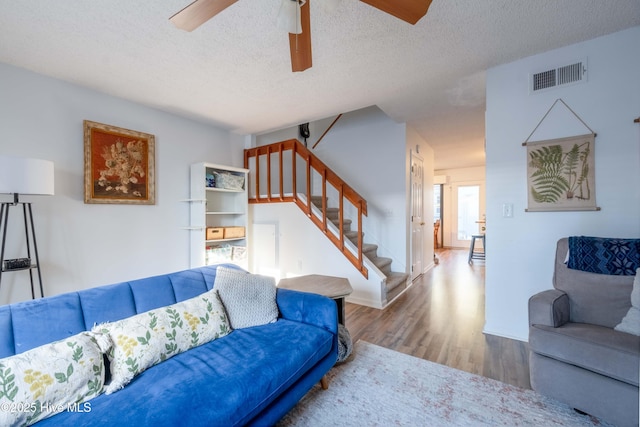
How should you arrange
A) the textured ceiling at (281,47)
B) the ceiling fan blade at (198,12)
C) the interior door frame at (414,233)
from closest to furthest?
the ceiling fan blade at (198,12), the textured ceiling at (281,47), the interior door frame at (414,233)

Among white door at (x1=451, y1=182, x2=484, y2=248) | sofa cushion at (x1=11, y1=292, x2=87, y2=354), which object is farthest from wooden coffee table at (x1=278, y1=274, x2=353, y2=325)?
white door at (x1=451, y1=182, x2=484, y2=248)

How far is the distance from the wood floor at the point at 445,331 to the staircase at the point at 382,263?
0.45ft

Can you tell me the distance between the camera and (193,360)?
1.36 m

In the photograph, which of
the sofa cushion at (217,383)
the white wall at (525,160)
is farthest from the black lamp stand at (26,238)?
the white wall at (525,160)

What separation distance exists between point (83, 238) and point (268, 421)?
2656 mm

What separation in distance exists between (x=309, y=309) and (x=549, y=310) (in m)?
1.45

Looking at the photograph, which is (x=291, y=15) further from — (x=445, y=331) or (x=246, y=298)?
(x=445, y=331)

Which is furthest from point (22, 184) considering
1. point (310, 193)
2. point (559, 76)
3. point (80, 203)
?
point (559, 76)

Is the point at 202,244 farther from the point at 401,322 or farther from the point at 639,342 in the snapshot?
the point at 639,342

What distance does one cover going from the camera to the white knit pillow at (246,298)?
5.76 ft

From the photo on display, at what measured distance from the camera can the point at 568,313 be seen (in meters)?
1.75

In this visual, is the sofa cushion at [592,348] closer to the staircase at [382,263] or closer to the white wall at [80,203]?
the staircase at [382,263]

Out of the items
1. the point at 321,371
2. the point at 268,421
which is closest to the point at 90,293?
the point at 268,421

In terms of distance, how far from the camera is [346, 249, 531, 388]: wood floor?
79.4 inches
